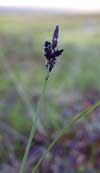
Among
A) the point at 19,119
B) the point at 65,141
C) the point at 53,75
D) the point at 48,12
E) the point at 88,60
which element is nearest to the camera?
the point at 65,141

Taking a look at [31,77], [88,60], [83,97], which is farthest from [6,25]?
[83,97]

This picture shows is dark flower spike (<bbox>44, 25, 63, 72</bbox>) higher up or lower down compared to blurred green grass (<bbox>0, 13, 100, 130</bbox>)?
higher up

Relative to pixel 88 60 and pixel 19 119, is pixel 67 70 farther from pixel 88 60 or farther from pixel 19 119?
pixel 19 119

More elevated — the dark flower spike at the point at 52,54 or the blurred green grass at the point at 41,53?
the dark flower spike at the point at 52,54

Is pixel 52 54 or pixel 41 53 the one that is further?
pixel 41 53

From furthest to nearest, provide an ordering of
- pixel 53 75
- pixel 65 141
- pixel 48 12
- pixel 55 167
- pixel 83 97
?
1. pixel 48 12
2. pixel 53 75
3. pixel 83 97
4. pixel 65 141
5. pixel 55 167

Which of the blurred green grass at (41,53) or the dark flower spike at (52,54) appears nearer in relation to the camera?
the dark flower spike at (52,54)

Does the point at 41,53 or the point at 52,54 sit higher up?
the point at 52,54

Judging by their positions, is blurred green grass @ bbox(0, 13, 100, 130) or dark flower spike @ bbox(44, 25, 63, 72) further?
blurred green grass @ bbox(0, 13, 100, 130)
